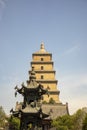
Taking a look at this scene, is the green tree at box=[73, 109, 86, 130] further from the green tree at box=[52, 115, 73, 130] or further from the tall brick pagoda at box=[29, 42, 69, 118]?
the tall brick pagoda at box=[29, 42, 69, 118]

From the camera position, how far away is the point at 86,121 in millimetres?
44656

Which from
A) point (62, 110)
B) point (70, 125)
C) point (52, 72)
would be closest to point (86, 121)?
point (70, 125)

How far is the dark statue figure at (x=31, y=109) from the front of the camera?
885 inches

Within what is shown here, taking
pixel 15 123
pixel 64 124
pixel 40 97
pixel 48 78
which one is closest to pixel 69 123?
pixel 64 124

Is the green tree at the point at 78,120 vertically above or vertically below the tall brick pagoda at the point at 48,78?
below

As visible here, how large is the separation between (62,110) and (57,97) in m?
4.94

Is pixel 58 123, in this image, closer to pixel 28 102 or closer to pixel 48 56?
pixel 28 102

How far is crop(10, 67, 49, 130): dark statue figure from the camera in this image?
885 inches

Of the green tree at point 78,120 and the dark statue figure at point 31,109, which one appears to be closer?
the dark statue figure at point 31,109

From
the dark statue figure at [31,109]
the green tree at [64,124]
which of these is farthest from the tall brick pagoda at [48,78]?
the dark statue figure at [31,109]

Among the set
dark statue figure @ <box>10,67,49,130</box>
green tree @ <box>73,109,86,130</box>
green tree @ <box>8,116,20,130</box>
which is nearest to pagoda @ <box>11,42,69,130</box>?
dark statue figure @ <box>10,67,49,130</box>

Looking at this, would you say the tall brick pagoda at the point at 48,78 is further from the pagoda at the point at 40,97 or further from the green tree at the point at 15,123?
the green tree at the point at 15,123

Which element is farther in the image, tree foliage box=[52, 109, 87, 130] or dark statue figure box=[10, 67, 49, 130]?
tree foliage box=[52, 109, 87, 130]

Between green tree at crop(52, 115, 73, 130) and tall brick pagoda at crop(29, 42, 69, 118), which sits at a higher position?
tall brick pagoda at crop(29, 42, 69, 118)
